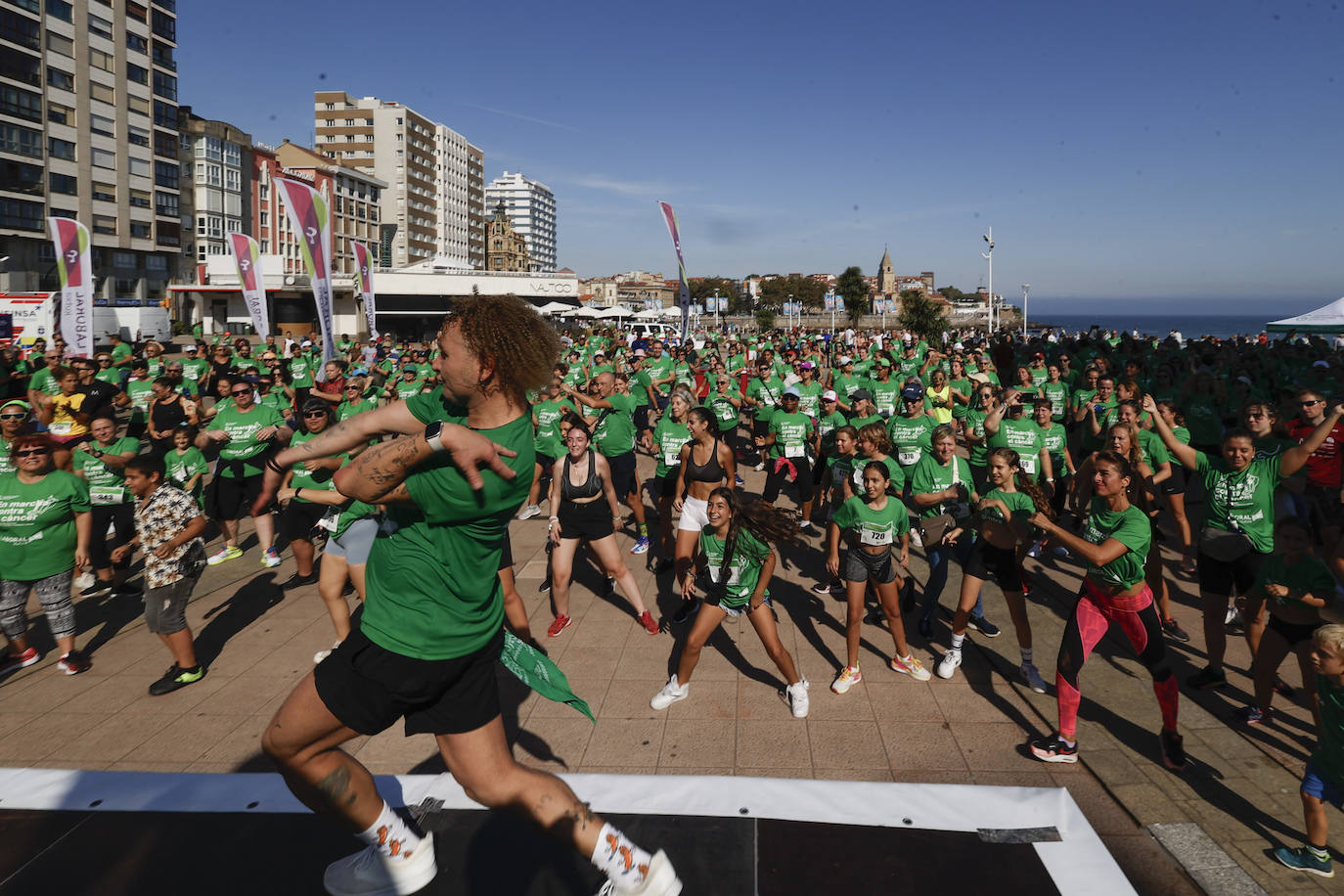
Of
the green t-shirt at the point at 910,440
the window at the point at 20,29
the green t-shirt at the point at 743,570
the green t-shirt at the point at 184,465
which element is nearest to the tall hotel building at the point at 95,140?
the window at the point at 20,29

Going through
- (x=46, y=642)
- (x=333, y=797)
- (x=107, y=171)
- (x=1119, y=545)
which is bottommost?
(x=46, y=642)

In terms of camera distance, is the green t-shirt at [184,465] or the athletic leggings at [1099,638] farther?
the green t-shirt at [184,465]

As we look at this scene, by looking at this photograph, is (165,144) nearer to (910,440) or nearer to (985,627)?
(910,440)

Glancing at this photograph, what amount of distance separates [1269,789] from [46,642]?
8.76 meters

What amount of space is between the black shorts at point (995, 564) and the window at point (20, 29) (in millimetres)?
63963

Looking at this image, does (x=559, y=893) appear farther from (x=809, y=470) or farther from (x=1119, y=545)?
(x=809, y=470)

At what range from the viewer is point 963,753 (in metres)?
4.63

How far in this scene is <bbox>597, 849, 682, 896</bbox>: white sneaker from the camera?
113 inches

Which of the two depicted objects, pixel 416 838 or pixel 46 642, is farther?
pixel 46 642

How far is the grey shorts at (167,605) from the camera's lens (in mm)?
5461

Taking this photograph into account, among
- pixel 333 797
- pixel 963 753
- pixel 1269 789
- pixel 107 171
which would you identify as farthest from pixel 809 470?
pixel 107 171

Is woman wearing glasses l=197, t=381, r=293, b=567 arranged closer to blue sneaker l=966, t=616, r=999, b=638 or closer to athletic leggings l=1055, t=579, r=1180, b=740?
blue sneaker l=966, t=616, r=999, b=638

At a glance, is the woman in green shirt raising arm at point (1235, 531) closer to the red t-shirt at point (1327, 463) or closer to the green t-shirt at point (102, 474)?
the red t-shirt at point (1327, 463)

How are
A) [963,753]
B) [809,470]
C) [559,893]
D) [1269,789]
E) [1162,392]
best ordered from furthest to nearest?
1. [1162,392]
2. [809,470]
3. [963,753]
4. [1269,789]
5. [559,893]
